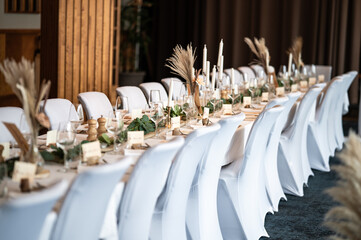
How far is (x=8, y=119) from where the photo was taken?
11.8ft

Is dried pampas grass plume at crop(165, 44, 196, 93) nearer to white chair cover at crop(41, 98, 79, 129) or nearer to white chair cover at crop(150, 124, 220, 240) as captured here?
white chair cover at crop(41, 98, 79, 129)

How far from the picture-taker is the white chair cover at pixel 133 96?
17.2ft

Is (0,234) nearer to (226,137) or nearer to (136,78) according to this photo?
(226,137)

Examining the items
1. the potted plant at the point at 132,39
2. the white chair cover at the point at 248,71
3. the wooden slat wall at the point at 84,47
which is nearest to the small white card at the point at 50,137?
the wooden slat wall at the point at 84,47

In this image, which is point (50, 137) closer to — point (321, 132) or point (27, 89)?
point (27, 89)

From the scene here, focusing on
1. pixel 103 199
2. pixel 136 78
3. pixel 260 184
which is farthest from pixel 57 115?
pixel 136 78

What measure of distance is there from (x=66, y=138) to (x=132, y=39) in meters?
8.19

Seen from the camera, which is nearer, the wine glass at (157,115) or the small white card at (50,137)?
the small white card at (50,137)

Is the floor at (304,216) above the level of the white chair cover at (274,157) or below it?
below

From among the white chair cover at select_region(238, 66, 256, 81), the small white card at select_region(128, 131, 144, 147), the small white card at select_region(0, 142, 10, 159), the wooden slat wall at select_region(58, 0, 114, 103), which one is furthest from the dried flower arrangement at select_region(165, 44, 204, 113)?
the white chair cover at select_region(238, 66, 256, 81)

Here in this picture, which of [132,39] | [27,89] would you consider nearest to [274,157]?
[27,89]

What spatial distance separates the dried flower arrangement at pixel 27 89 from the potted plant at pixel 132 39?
27.0 ft

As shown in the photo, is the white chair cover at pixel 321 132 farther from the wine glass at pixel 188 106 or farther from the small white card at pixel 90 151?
the small white card at pixel 90 151

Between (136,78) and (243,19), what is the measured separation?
8.00ft
